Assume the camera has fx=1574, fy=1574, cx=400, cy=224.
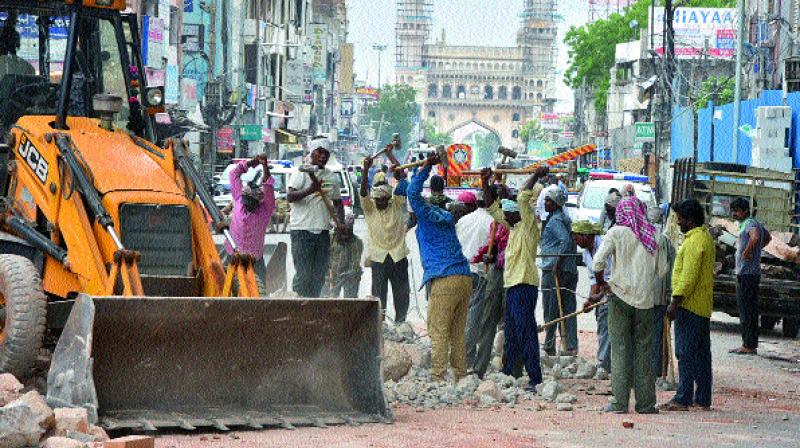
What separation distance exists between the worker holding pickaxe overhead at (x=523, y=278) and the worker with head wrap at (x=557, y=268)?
109 inches

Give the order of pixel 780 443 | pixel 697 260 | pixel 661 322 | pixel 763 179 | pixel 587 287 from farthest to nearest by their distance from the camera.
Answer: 1. pixel 587 287
2. pixel 763 179
3. pixel 661 322
4. pixel 697 260
5. pixel 780 443

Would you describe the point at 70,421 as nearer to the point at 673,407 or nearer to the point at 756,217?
the point at 673,407

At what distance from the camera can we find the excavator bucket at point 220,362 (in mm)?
9336

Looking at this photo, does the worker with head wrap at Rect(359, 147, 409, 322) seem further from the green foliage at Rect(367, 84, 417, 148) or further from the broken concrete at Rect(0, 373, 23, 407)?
the green foliage at Rect(367, 84, 417, 148)

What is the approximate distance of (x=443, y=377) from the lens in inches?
498

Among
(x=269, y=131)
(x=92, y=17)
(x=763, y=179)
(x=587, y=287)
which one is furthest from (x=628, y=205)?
(x=269, y=131)

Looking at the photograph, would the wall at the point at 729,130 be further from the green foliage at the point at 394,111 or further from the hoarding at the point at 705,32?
the green foliage at the point at 394,111

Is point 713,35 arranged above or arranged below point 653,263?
above

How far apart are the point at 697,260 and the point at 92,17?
16.5 feet

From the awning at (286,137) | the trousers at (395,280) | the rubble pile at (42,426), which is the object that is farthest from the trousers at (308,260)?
the awning at (286,137)

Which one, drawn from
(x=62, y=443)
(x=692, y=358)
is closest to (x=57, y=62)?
(x=62, y=443)

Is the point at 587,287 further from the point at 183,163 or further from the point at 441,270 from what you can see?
the point at 183,163

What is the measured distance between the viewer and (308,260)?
16.0 meters

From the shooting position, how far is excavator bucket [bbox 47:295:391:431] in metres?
9.34
